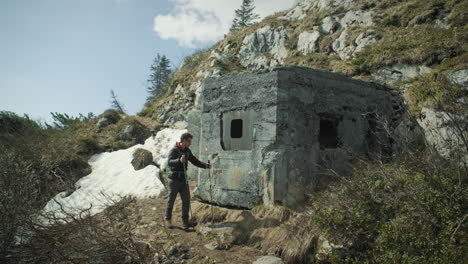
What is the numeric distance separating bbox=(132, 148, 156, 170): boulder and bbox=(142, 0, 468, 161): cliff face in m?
4.73

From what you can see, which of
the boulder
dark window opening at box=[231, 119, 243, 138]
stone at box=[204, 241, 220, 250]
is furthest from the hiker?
the boulder

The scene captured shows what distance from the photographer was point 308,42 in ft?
47.2

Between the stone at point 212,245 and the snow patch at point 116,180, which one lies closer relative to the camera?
the stone at point 212,245

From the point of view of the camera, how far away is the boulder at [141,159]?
29.7 feet

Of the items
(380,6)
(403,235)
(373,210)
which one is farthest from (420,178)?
(380,6)

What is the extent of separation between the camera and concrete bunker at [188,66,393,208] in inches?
208

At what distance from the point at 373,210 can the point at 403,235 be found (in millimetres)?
774

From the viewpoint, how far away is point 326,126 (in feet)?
20.7

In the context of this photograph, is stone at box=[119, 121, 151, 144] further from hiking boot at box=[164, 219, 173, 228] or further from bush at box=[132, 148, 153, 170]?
hiking boot at box=[164, 219, 173, 228]

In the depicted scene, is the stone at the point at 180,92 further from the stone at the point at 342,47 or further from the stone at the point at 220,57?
the stone at the point at 342,47

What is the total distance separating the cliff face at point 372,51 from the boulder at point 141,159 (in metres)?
4.73

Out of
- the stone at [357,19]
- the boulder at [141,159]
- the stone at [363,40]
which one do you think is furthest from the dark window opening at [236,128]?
the stone at [357,19]

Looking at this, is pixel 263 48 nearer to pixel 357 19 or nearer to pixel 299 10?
pixel 299 10

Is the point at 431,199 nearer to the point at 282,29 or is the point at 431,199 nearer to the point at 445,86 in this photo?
the point at 445,86
